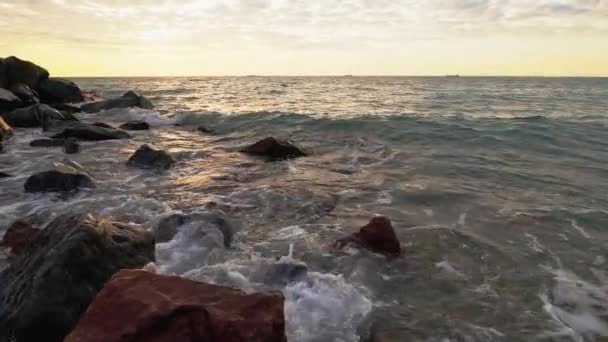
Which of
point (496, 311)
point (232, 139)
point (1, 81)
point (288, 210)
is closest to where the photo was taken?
point (496, 311)

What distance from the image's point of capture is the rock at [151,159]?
1212 centimetres

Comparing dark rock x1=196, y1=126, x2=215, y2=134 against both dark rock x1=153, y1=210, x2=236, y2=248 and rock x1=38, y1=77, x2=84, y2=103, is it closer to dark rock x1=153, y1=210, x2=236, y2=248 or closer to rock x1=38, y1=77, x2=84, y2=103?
dark rock x1=153, y1=210, x2=236, y2=248

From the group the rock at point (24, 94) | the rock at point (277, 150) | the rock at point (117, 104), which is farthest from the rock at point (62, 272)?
the rock at point (117, 104)

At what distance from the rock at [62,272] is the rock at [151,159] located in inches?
270

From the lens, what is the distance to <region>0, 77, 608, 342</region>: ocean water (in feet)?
16.1

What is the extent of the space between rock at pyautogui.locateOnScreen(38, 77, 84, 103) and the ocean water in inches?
683

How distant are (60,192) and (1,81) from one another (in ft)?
78.6

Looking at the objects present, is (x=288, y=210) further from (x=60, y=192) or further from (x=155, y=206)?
(x=60, y=192)

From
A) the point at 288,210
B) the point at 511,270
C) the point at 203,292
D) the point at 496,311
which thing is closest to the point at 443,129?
the point at 288,210

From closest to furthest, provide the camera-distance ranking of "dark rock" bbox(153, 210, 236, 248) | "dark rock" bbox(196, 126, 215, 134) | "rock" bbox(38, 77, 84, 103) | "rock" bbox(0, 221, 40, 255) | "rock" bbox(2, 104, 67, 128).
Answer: "rock" bbox(0, 221, 40, 255) → "dark rock" bbox(153, 210, 236, 248) → "dark rock" bbox(196, 126, 215, 134) → "rock" bbox(2, 104, 67, 128) → "rock" bbox(38, 77, 84, 103)

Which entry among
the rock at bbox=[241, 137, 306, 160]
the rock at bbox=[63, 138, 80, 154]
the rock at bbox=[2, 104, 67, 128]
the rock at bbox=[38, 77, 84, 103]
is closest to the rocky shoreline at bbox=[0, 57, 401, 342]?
the rock at bbox=[241, 137, 306, 160]

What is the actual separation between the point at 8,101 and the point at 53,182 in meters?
17.0

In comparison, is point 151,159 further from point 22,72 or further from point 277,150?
point 22,72

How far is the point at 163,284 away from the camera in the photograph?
3678mm
